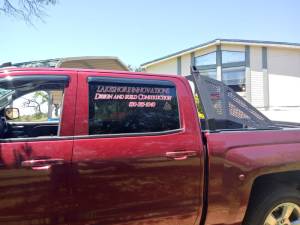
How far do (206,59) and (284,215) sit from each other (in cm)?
1953

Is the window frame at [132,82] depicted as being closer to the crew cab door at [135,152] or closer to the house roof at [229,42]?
the crew cab door at [135,152]

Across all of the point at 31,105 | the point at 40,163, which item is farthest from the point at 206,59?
the point at 40,163

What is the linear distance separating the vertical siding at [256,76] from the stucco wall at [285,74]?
0.50 metres

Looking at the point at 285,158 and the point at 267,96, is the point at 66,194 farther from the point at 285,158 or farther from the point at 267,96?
the point at 267,96

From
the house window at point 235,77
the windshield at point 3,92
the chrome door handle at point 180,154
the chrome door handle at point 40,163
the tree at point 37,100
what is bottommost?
the chrome door handle at point 180,154

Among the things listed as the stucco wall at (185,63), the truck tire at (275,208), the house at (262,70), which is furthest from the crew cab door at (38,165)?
the stucco wall at (185,63)

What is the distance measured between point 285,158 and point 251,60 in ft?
60.3

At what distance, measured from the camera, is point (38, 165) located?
10.1 feet

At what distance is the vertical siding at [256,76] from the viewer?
70.6 feet

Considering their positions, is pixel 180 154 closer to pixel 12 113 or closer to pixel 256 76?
A: pixel 12 113

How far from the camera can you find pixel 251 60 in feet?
71.2

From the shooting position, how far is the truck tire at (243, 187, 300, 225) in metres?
4.03

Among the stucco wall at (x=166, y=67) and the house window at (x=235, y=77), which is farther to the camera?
the stucco wall at (x=166, y=67)

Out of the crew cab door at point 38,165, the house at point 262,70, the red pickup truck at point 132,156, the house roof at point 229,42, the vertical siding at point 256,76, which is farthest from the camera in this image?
the vertical siding at point 256,76
